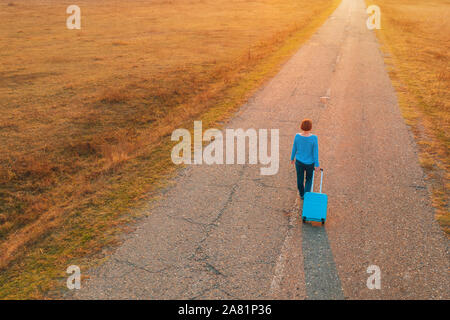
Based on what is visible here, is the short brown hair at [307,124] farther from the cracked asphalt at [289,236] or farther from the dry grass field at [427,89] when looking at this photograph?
the dry grass field at [427,89]

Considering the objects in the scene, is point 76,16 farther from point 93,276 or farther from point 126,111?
point 93,276

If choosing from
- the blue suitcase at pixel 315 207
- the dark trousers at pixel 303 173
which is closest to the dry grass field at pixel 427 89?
the blue suitcase at pixel 315 207

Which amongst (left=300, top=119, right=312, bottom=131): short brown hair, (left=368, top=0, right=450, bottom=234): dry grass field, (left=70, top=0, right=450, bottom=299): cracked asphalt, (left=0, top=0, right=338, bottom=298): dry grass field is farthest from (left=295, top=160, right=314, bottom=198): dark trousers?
(left=0, top=0, right=338, bottom=298): dry grass field

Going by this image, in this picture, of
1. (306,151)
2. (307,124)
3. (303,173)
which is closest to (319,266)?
(303,173)

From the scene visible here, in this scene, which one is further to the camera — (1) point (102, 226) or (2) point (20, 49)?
(2) point (20, 49)

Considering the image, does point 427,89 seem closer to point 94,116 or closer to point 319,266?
point 319,266

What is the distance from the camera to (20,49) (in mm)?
27047

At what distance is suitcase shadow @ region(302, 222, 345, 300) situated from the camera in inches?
198

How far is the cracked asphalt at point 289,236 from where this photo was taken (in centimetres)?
515

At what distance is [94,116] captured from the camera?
538 inches

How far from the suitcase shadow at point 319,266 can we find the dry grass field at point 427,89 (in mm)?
2456

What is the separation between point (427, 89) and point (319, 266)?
43.2 ft
